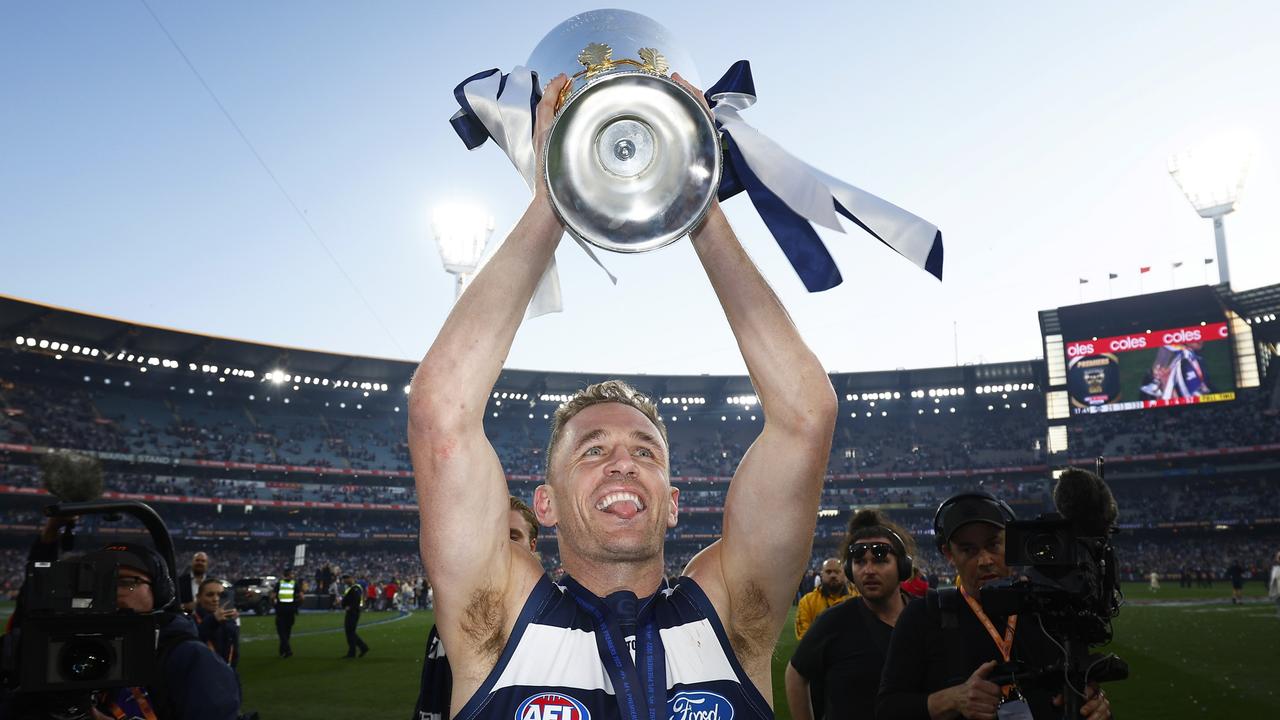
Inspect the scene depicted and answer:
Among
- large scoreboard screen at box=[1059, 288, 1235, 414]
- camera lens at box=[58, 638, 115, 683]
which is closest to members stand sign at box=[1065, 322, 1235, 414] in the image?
large scoreboard screen at box=[1059, 288, 1235, 414]

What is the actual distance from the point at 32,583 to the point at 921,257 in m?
3.22

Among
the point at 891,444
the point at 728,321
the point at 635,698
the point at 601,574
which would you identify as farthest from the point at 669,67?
the point at 891,444

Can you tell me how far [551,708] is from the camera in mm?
2262

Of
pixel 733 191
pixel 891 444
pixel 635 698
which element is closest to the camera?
pixel 635 698

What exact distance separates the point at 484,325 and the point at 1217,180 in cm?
5929

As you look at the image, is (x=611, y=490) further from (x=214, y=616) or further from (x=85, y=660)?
(x=214, y=616)

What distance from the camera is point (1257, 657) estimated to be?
45.1 feet

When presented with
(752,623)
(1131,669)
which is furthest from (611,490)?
(1131,669)

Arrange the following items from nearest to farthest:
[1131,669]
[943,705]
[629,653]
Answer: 1. [629,653]
2. [943,705]
3. [1131,669]

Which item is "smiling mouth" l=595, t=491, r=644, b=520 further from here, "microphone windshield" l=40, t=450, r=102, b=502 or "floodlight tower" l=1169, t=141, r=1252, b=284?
"floodlight tower" l=1169, t=141, r=1252, b=284

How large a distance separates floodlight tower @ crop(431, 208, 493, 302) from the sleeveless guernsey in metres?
31.4

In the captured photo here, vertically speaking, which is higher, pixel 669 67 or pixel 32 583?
pixel 669 67

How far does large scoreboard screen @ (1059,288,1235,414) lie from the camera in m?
47.7

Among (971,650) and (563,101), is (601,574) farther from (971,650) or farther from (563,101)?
(971,650)
